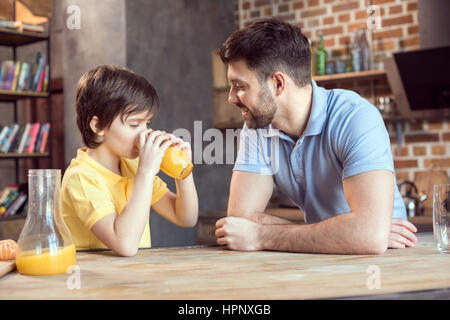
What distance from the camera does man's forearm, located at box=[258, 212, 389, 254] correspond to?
1.14 m

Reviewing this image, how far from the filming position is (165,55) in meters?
3.62

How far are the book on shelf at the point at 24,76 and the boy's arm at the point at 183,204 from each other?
2684 mm

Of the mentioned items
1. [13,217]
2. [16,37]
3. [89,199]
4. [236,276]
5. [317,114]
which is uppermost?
[16,37]

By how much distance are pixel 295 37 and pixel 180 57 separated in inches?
90.4

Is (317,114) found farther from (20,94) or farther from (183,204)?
(20,94)

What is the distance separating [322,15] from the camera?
3.83 meters

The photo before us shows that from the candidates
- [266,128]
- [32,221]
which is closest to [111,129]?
[32,221]

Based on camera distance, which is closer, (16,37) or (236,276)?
(236,276)

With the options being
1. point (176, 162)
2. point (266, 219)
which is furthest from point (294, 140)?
point (176, 162)

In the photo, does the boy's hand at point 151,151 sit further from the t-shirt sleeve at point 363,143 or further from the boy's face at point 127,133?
the t-shirt sleeve at point 363,143

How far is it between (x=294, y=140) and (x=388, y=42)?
2.29 m
